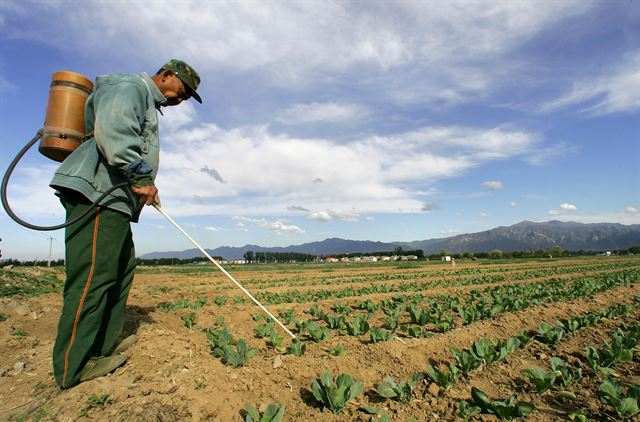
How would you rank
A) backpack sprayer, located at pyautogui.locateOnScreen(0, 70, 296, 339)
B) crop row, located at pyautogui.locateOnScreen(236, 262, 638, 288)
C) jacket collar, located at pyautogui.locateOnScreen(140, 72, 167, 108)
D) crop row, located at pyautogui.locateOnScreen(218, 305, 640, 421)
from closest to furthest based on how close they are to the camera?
1. crop row, located at pyautogui.locateOnScreen(218, 305, 640, 421)
2. backpack sprayer, located at pyautogui.locateOnScreen(0, 70, 296, 339)
3. jacket collar, located at pyautogui.locateOnScreen(140, 72, 167, 108)
4. crop row, located at pyautogui.locateOnScreen(236, 262, 638, 288)

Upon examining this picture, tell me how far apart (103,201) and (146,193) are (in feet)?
1.30

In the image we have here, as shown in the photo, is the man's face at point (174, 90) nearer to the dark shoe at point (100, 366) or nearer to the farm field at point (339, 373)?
the dark shoe at point (100, 366)

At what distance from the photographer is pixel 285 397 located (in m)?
→ 3.40

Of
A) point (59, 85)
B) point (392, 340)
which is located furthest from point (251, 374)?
point (59, 85)

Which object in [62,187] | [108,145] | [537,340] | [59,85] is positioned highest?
[59,85]

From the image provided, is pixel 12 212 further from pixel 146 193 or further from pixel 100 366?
pixel 100 366

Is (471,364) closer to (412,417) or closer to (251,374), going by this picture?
(412,417)

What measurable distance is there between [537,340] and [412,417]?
3.95 meters

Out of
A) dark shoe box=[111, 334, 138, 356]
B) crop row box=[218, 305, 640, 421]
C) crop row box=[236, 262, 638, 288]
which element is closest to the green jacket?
dark shoe box=[111, 334, 138, 356]

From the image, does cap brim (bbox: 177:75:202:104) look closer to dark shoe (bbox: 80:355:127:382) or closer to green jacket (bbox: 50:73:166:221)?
green jacket (bbox: 50:73:166:221)

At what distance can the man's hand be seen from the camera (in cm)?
333

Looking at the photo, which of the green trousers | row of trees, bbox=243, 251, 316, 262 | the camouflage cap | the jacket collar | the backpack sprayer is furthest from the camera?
row of trees, bbox=243, 251, 316, 262

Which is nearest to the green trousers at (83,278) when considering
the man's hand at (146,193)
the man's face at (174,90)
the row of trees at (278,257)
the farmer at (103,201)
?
the farmer at (103,201)

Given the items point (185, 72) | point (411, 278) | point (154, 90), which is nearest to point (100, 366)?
point (154, 90)
